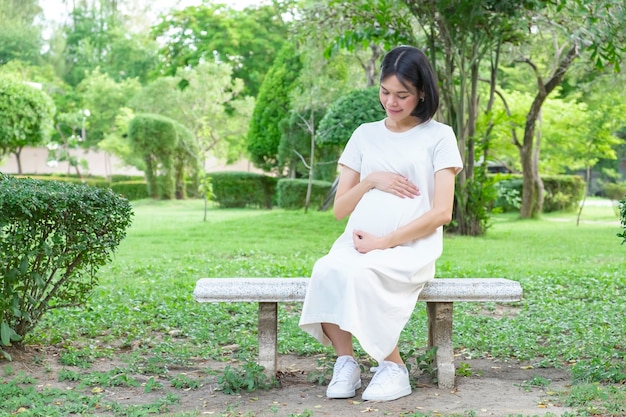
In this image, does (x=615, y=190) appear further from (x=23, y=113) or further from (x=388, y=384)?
(x=388, y=384)

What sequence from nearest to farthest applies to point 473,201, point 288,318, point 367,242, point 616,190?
point 367,242 < point 288,318 < point 473,201 < point 616,190

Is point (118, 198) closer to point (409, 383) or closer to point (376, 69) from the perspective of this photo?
point (409, 383)

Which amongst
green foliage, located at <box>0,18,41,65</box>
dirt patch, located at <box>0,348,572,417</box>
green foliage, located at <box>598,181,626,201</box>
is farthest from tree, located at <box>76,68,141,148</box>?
dirt patch, located at <box>0,348,572,417</box>

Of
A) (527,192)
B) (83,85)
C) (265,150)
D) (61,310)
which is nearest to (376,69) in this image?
(527,192)

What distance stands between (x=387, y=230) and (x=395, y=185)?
8.6 inches

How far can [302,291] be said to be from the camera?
13.2 feet

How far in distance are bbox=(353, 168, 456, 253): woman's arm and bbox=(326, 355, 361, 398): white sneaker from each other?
0.52 metres

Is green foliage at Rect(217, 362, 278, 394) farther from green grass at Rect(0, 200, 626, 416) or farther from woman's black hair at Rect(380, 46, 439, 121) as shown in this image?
woman's black hair at Rect(380, 46, 439, 121)

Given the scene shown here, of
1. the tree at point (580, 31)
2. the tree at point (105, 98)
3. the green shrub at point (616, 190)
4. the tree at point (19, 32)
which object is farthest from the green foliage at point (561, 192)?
the tree at point (19, 32)

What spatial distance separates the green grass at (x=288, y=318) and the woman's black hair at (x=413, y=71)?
4.35 ft

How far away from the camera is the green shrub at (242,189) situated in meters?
24.2

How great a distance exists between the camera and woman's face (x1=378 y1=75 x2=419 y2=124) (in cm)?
399

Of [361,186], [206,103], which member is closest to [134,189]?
[206,103]

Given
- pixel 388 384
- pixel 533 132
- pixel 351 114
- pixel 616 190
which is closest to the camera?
pixel 388 384
